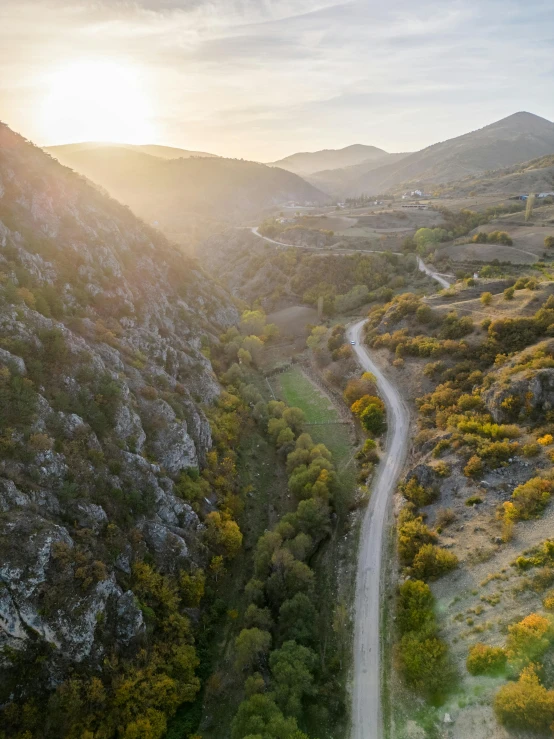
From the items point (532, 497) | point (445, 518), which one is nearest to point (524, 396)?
point (532, 497)

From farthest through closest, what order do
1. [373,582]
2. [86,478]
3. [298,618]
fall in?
[373,582], [86,478], [298,618]

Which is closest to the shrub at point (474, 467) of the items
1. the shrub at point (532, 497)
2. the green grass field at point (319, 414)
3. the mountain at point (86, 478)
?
the shrub at point (532, 497)

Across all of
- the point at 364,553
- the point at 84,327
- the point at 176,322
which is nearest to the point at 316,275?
the point at 176,322

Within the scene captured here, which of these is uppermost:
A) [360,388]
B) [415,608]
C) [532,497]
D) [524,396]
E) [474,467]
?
[524,396]

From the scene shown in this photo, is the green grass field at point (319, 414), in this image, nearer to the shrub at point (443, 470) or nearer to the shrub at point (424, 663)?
the shrub at point (443, 470)

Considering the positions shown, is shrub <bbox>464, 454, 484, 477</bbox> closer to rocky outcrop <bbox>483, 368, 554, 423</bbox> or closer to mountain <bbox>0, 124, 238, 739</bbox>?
rocky outcrop <bbox>483, 368, 554, 423</bbox>

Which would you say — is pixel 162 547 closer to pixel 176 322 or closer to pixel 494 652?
pixel 494 652

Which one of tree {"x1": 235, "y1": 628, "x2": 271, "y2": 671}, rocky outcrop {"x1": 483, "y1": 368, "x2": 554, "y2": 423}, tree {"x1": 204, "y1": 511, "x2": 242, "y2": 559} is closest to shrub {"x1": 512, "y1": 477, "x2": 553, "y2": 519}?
rocky outcrop {"x1": 483, "y1": 368, "x2": 554, "y2": 423}

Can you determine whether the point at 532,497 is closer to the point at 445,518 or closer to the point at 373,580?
the point at 445,518
